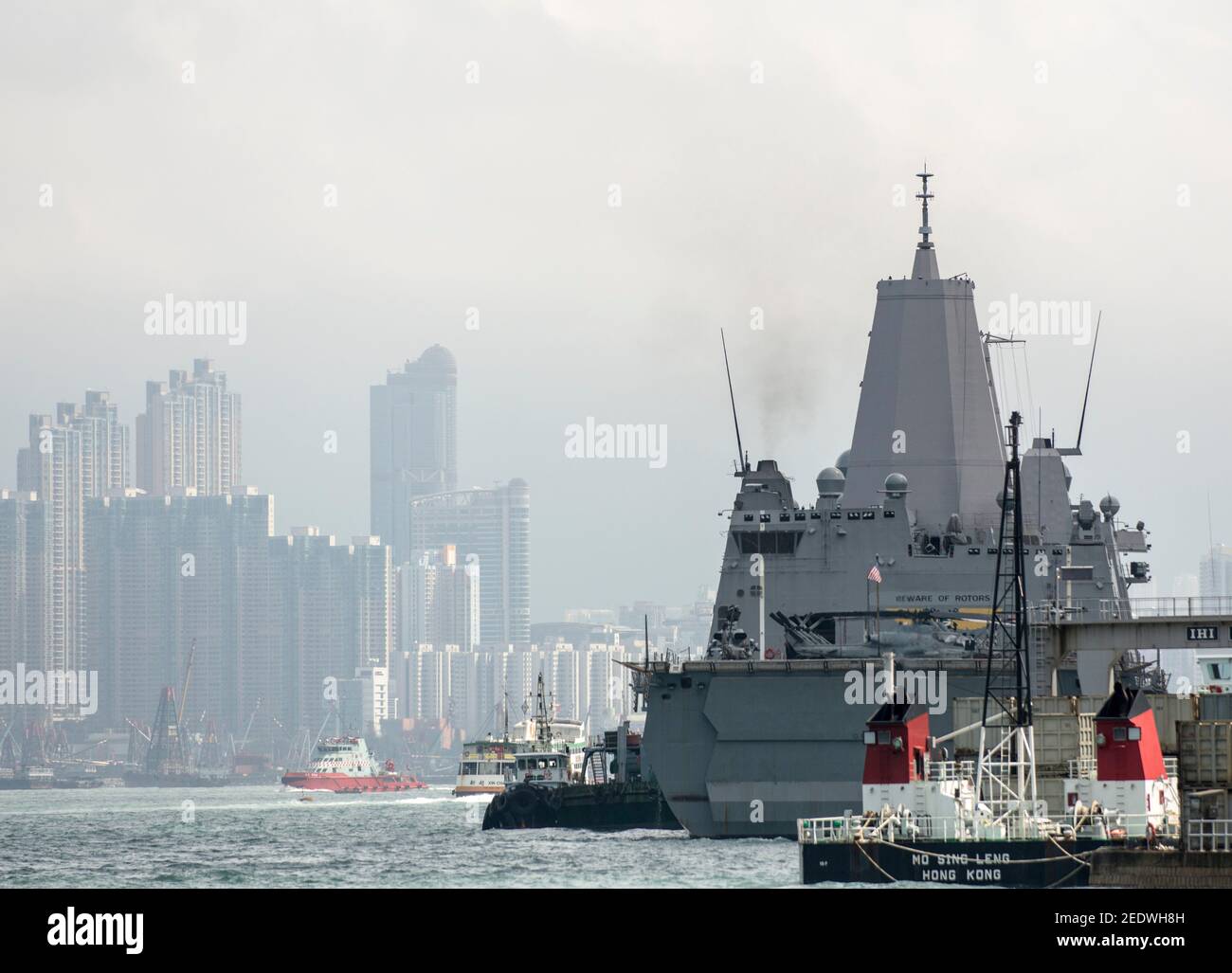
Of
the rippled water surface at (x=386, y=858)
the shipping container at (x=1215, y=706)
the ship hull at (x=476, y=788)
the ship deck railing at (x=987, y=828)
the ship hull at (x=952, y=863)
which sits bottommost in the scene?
the ship hull at (x=476, y=788)

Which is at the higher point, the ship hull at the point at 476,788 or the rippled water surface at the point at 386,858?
the rippled water surface at the point at 386,858

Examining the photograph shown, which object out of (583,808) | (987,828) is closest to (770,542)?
(583,808)

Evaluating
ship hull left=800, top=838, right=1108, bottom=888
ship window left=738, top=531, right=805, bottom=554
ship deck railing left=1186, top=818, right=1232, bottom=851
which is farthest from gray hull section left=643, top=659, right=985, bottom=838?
ship deck railing left=1186, top=818, right=1232, bottom=851

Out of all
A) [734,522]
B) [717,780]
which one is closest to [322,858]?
[717,780]

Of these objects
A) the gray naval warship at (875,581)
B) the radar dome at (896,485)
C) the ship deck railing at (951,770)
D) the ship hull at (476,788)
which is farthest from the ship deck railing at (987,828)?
the ship hull at (476,788)

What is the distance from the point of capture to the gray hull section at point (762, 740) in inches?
2576

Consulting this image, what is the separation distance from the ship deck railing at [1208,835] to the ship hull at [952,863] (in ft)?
10.5

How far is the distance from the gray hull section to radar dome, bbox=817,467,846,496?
458 inches

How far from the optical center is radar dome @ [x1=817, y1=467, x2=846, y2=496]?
7681 centimetres

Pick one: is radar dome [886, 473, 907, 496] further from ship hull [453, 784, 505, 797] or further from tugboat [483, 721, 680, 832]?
ship hull [453, 784, 505, 797]

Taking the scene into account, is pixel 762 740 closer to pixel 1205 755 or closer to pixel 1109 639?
pixel 1109 639

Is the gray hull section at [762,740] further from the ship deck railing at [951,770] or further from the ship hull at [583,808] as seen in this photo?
the ship hull at [583,808]
